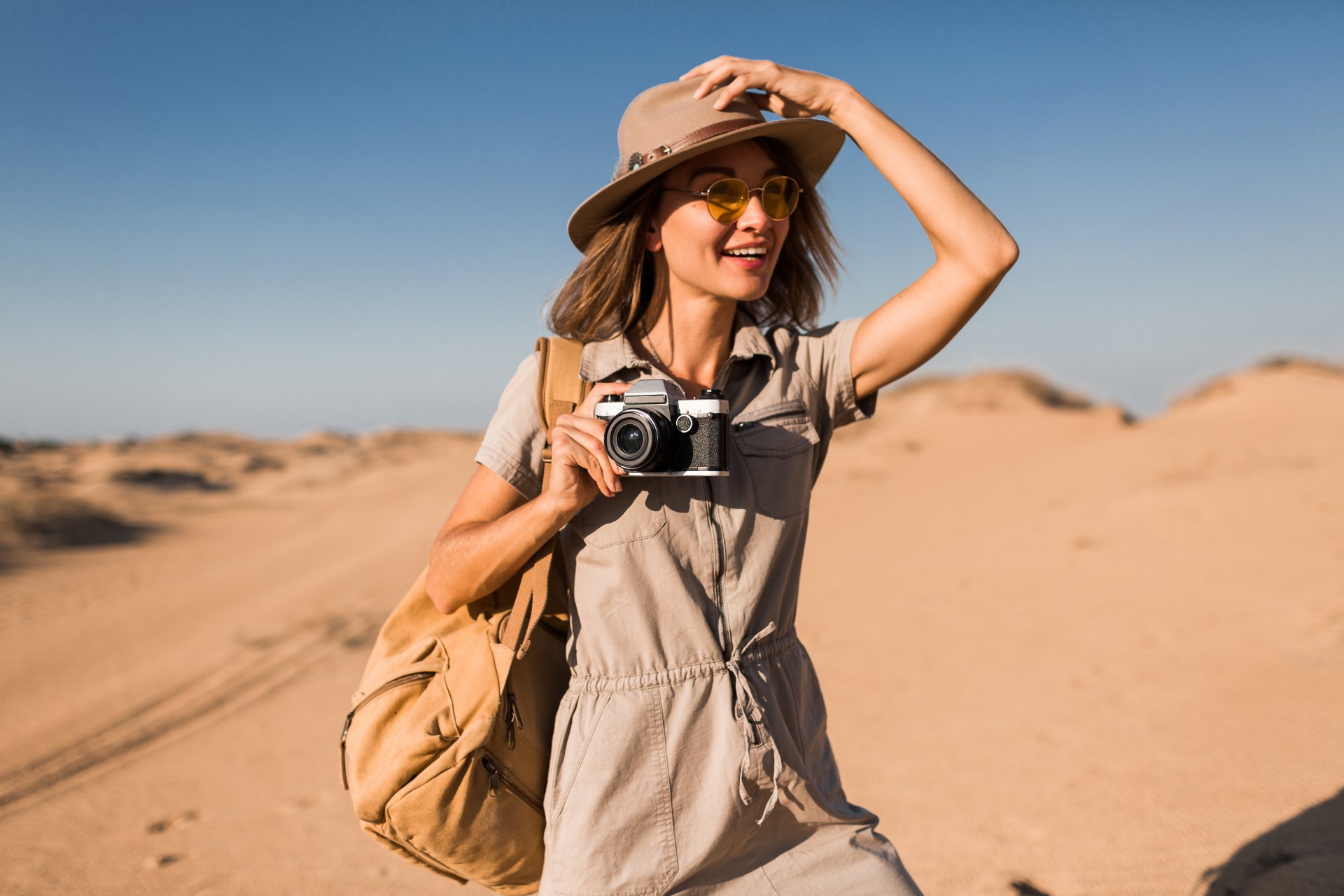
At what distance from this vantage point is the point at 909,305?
1.94m

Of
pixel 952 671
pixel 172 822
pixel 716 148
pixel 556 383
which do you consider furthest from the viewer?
pixel 952 671

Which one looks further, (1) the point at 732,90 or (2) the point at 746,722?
(1) the point at 732,90

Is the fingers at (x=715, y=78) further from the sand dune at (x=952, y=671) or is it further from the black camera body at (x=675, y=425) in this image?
the sand dune at (x=952, y=671)

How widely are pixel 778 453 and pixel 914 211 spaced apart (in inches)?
22.3

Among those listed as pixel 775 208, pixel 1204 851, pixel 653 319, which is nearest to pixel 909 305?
pixel 775 208

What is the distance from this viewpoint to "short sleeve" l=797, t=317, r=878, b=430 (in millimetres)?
2025

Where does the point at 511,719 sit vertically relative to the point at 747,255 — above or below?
below

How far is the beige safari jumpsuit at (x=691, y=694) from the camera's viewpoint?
68.7 inches

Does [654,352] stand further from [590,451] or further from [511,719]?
[511,719]

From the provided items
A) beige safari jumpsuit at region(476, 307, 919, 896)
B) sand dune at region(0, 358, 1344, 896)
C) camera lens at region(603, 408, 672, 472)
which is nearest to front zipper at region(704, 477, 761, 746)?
beige safari jumpsuit at region(476, 307, 919, 896)

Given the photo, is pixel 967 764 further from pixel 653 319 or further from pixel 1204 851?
pixel 653 319

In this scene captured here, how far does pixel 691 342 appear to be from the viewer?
2066 mm

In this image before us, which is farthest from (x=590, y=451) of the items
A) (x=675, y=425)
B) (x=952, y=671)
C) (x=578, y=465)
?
(x=952, y=671)

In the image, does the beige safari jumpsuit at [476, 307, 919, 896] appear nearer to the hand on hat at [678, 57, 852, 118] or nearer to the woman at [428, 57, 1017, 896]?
the woman at [428, 57, 1017, 896]
